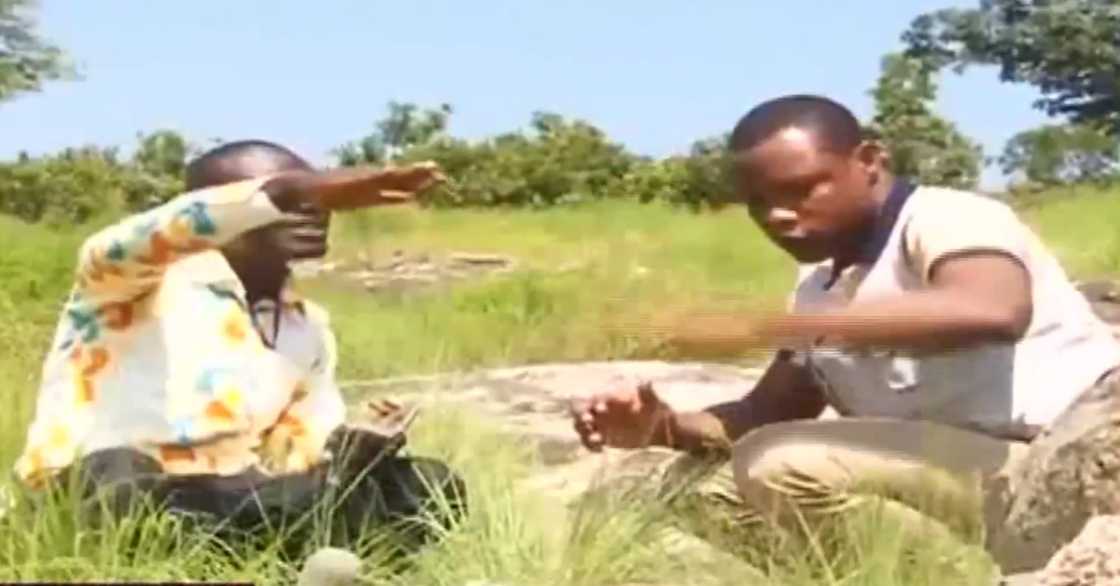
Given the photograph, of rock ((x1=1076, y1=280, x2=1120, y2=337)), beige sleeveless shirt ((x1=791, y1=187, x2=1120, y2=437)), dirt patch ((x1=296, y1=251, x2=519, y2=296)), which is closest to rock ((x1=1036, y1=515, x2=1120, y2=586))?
beige sleeveless shirt ((x1=791, y1=187, x2=1120, y2=437))

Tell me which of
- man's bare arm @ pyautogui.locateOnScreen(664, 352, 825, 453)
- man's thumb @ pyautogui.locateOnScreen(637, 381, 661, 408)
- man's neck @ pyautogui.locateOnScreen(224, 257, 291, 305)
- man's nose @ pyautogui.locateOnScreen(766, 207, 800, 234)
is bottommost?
man's bare arm @ pyautogui.locateOnScreen(664, 352, 825, 453)

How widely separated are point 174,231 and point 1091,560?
1.11 metres

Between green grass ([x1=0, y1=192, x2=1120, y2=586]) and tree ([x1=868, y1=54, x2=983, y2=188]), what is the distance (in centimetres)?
29

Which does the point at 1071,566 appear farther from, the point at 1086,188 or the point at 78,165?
the point at 1086,188

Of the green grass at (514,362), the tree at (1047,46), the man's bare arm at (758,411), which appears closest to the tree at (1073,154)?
the tree at (1047,46)

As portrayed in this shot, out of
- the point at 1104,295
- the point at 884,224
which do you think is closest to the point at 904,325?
the point at 884,224

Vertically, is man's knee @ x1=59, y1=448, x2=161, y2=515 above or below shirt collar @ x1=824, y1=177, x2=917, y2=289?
below

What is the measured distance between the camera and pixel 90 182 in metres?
4.61

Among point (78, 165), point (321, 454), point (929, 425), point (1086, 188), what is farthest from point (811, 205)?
point (1086, 188)

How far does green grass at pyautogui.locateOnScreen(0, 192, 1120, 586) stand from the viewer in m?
2.87

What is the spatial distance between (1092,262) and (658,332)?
189 inches

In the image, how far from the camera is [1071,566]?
7.43 feet

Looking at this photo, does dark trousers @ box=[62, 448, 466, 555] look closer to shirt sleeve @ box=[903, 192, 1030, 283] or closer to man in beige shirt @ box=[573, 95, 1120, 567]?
man in beige shirt @ box=[573, 95, 1120, 567]

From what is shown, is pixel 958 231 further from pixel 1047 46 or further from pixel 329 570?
pixel 1047 46
